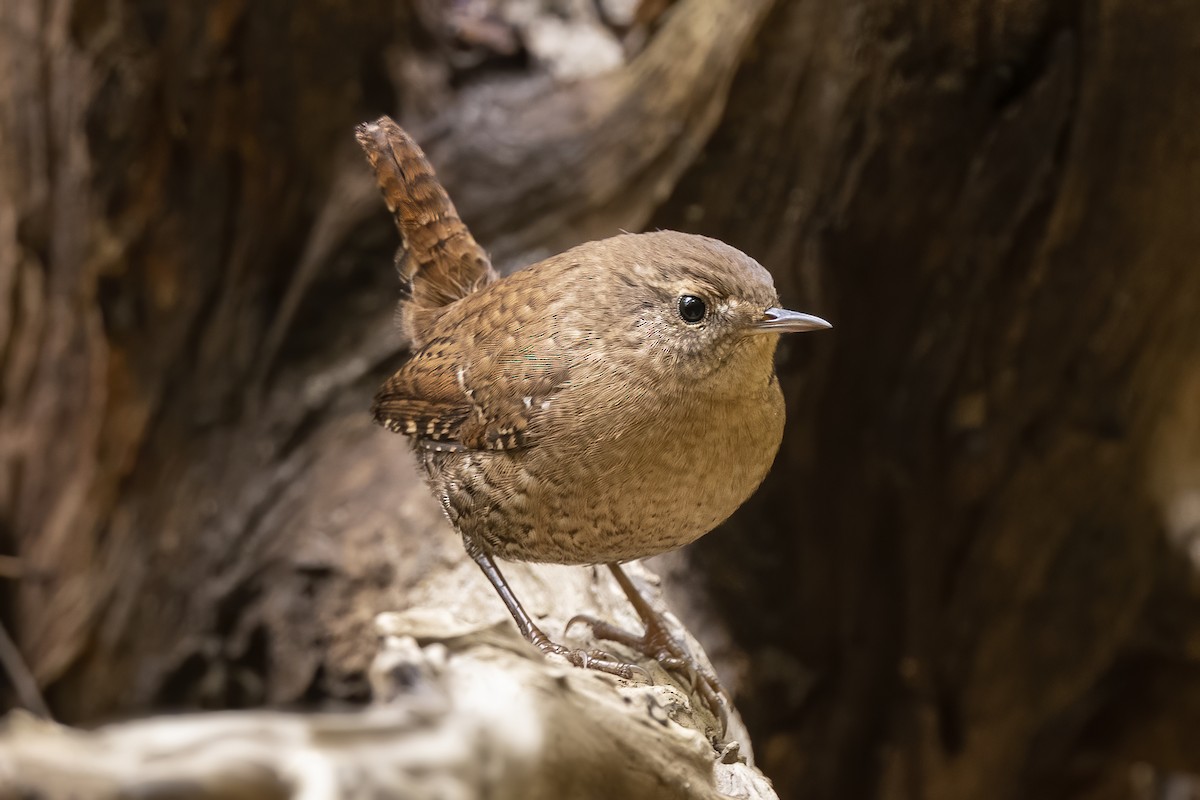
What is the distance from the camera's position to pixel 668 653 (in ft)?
8.77

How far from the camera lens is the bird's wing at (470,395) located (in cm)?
229

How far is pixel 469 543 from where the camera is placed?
257 centimetres

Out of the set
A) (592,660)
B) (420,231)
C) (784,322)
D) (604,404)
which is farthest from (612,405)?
(420,231)

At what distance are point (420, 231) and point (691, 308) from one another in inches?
39.8

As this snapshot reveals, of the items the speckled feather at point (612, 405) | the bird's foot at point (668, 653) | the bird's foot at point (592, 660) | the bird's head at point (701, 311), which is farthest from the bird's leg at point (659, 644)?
the bird's head at point (701, 311)

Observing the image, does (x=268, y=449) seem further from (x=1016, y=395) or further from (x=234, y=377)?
(x=1016, y=395)

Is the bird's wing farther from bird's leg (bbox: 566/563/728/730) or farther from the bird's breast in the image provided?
bird's leg (bbox: 566/563/728/730)

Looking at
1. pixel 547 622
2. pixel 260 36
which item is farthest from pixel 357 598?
pixel 260 36

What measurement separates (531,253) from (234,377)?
114 cm

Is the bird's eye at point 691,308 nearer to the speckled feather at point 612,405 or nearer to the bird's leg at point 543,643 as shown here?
the speckled feather at point 612,405

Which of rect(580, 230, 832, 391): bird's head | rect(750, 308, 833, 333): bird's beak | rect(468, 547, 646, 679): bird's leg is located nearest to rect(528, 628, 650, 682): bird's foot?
rect(468, 547, 646, 679): bird's leg

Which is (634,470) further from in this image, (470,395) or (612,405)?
(470,395)

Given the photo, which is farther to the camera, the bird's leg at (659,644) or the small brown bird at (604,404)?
the bird's leg at (659,644)

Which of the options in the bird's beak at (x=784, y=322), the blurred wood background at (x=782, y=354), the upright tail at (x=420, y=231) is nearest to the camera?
the bird's beak at (x=784, y=322)
